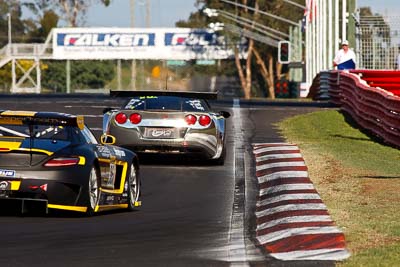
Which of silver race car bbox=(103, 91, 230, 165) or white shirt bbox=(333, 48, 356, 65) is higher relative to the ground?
white shirt bbox=(333, 48, 356, 65)

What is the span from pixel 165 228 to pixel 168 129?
728 centimetres

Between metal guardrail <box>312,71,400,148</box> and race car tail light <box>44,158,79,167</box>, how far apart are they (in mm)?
10377

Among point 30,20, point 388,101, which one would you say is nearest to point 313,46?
point 388,101

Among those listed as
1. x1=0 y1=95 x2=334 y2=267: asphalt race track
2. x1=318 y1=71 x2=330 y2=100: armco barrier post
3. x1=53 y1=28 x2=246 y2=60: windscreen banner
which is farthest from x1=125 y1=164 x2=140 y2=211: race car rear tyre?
x1=53 y1=28 x2=246 y2=60: windscreen banner

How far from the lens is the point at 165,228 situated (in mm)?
11438

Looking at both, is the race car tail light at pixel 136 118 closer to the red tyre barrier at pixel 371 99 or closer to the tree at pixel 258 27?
the red tyre barrier at pixel 371 99

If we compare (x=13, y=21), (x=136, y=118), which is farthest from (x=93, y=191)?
(x=13, y=21)

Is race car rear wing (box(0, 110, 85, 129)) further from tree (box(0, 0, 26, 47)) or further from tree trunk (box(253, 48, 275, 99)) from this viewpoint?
tree (box(0, 0, 26, 47))

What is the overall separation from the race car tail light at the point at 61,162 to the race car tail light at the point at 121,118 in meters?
6.69

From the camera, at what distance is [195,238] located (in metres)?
10.7

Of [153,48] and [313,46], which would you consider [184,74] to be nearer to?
[153,48]

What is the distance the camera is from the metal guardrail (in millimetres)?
22031

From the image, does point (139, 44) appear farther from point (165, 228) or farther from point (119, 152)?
point (165, 228)

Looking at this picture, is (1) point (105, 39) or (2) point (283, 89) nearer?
(2) point (283, 89)
